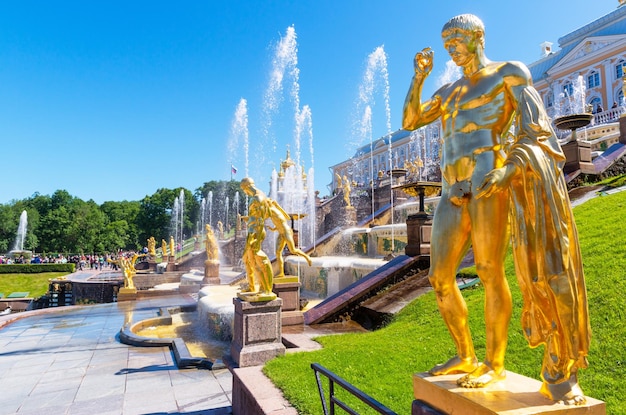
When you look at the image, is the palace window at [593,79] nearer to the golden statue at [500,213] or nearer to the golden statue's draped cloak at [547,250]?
the golden statue at [500,213]

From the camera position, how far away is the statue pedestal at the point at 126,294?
61.6 ft

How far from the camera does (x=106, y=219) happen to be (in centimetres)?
7612

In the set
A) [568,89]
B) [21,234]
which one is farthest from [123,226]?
[568,89]

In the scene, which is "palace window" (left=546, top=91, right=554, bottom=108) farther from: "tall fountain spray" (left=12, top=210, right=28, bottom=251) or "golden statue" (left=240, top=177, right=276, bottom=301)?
"tall fountain spray" (left=12, top=210, right=28, bottom=251)

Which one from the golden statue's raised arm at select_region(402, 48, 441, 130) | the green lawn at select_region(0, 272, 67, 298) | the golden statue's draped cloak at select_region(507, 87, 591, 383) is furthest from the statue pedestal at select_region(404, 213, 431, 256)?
the green lawn at select_region(0, 272, 67, 298)

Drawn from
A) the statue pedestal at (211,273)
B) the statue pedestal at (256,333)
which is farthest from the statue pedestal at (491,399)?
the statue pedestal at (211,273)

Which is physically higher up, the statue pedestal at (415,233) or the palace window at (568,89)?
the palace window at (568,89)

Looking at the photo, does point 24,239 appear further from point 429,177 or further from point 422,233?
point 422,233

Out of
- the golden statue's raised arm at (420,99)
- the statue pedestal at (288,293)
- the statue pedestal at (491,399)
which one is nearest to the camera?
the statue pedestal at (491,399)

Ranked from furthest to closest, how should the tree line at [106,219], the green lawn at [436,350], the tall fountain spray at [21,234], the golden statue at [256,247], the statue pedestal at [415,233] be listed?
1. the tree line at [106,219]
2. the tall fountain spray at [21,234]
3. the statue pedestal at [415,233]
4. the golden statue at [256,247]
5. the green lawn at [436,350]

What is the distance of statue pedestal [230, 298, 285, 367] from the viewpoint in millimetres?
6483

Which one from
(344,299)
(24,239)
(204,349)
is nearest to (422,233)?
(344,299)

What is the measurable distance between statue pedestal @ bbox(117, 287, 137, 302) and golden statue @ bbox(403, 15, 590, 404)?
18977mm

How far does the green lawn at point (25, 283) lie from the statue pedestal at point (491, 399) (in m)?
37.4
